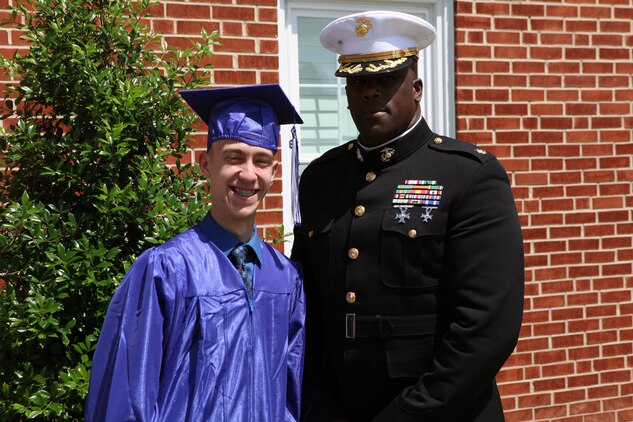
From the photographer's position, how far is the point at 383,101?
2629 millimetres

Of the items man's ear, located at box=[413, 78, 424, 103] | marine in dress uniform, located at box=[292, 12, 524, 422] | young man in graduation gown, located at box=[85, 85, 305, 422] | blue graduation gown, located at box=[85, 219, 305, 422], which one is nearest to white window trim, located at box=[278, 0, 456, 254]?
marine in dress uniform, located at box=[292, 12, 524, 422]

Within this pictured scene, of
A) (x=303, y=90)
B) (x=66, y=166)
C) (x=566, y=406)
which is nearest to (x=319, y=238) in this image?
(x=66, y=166)

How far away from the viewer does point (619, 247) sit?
527 cm

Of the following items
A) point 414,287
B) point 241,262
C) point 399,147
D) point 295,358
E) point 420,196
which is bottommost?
point 295,358

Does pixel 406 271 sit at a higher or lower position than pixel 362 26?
lower

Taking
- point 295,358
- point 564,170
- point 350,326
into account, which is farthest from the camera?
point 564,170

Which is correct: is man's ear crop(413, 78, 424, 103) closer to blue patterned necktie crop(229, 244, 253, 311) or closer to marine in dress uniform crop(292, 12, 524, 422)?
marine in dress uniform crop(292, 12, 524, 422)

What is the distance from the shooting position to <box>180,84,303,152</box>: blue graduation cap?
2.39 meters

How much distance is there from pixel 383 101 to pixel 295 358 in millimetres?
862

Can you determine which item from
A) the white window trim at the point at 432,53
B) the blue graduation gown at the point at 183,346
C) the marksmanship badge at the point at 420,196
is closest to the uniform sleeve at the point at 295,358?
the blue graduation gown at the point at 183,346

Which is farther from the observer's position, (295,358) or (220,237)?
(295,358)

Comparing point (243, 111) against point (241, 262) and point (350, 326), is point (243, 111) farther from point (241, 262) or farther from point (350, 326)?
point (350, 326)

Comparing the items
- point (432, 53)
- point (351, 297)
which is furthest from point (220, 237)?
point (432, 53)

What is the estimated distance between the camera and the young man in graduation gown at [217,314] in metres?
2.19
